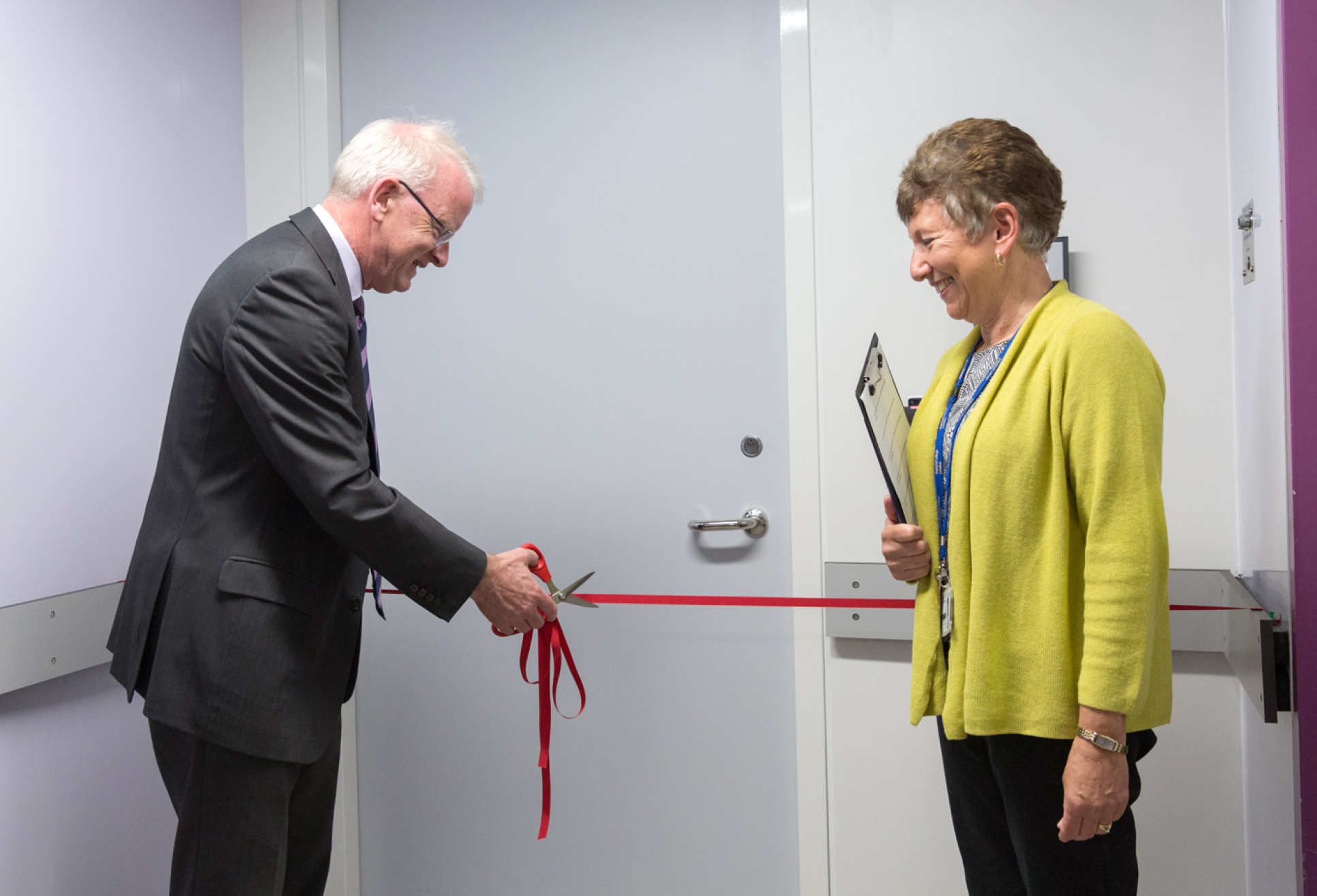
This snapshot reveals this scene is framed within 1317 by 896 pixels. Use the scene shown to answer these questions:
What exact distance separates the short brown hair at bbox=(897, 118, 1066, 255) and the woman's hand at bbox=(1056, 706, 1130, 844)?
64 cm

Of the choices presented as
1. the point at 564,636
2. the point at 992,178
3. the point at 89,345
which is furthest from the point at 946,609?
the point at 89,345

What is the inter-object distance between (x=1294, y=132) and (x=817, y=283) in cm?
93

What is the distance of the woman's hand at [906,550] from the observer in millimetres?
1438

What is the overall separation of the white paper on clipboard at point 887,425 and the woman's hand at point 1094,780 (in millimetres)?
392

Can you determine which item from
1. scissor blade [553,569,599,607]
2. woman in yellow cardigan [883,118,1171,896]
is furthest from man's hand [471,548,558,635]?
woman in yellow cardigan [883,118,1171,896]

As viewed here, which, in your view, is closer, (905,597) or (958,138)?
(958,138)

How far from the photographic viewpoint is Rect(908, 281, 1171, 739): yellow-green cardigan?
44.8 inches

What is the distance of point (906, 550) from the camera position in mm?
1444

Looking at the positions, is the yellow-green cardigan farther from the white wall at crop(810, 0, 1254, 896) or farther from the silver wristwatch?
the white wall at crop(810, 0, 1254, 896)

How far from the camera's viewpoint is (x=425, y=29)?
2328mm

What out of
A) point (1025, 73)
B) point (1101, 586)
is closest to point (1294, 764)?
point (1101, 586)

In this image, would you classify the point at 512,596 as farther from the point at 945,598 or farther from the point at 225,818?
the point at 945,598

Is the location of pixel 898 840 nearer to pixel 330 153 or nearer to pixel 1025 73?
pixel 1025 73

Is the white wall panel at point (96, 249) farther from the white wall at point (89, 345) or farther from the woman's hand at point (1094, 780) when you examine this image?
the woman's hand at point (1094, 780)
